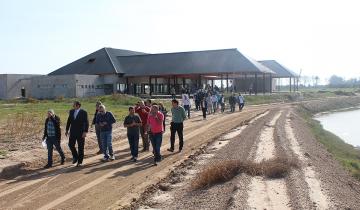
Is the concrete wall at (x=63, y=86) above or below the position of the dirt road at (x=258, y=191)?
above

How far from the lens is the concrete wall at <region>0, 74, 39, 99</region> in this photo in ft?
197

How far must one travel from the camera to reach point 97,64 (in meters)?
64.9

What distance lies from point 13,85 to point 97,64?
10.7 metres

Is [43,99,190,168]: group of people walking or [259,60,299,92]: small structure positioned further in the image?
[259,60,299,92]: small structure

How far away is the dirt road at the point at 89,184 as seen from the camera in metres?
9.47

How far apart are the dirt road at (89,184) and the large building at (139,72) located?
131 ft

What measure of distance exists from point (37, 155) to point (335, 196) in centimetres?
908

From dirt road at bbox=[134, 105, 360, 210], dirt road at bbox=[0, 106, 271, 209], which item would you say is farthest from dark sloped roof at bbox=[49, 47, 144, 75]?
dirt road at bbox=[134, 105, 360, 210]

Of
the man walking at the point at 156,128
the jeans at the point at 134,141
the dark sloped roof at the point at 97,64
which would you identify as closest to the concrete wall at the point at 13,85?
the dark sloped roof at the point at 97,64

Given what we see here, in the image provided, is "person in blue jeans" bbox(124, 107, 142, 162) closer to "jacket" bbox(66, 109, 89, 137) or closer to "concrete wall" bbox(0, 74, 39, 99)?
"jacket" bbox(66, 109, 89, 137)

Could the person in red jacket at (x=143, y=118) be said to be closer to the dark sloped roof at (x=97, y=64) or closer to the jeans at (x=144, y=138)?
the jeans at (x=144, y=138)

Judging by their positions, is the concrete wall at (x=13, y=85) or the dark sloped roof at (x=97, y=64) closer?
the concrete wall at (x=13, y=85)

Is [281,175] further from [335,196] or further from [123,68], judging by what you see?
[123,68]

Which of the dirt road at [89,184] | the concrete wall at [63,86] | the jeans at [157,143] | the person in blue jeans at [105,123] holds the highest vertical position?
the concrete wall at [63,86]
